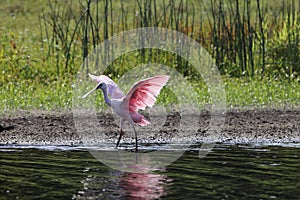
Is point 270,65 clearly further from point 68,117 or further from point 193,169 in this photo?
point 193,169

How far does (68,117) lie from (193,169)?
388cm

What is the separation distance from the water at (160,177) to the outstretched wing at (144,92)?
2.39 feet

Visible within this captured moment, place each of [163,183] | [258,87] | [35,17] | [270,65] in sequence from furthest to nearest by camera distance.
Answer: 1. [35,17]
2. [270,65]
3. [258,87]
4. [163,183]

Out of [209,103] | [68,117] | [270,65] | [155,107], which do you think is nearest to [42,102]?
[68,117]

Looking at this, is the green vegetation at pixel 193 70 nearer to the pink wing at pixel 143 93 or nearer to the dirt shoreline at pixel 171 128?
the dirt shoreline at pixel 171 128

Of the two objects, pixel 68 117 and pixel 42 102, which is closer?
pixel 68 117

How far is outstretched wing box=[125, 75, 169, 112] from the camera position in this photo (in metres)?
8.06

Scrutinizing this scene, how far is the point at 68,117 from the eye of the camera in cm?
1095

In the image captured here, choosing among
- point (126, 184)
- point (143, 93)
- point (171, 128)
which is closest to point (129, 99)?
point (143, 93)

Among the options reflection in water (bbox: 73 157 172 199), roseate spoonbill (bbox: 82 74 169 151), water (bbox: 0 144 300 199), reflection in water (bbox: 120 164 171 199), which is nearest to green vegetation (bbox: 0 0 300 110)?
roseate spoonbill (bbox: 82 74 169 151)

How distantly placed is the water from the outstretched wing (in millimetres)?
728

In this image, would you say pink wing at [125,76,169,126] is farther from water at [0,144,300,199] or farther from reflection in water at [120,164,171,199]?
reflection in water at [120,164,171,199]

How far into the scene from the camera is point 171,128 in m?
10.3

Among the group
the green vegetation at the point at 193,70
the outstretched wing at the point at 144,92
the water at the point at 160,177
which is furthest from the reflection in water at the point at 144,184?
the green vegetation at the point at 193,70
